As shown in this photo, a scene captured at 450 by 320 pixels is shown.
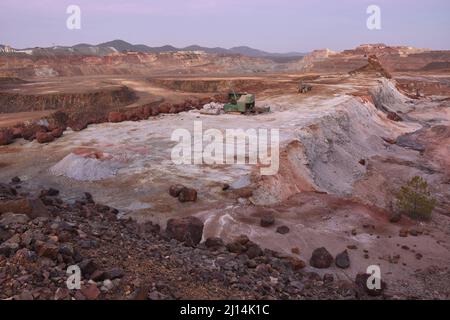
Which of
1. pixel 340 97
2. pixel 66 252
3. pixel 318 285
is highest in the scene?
pixel 340 97

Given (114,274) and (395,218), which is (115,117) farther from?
(114,274)

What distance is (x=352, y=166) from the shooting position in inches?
829

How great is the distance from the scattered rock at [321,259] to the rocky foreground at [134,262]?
3cm

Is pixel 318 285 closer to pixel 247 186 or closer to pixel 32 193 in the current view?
pixel 247 186

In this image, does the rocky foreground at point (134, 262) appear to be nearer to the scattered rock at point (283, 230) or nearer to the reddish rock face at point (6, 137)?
the scattered rock at point (283, 230)

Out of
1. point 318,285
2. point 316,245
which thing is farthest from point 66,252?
point 316,245

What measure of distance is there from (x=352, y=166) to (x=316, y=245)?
10.8 metres

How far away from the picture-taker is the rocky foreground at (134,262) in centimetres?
658

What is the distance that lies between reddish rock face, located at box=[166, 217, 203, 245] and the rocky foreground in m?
0.02

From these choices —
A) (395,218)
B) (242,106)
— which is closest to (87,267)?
(395,218)

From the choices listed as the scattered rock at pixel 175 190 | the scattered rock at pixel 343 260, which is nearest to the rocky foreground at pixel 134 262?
the scattered rock at pixel 343 260

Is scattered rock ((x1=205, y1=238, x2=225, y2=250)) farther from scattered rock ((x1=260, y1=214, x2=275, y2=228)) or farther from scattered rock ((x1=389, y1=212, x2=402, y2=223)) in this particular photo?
scattered rock ((x1=389, y1=212, x2=402, y2=223))

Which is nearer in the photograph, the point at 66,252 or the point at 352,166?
the point at 66,252

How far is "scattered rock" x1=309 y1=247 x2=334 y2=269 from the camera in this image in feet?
33.3
